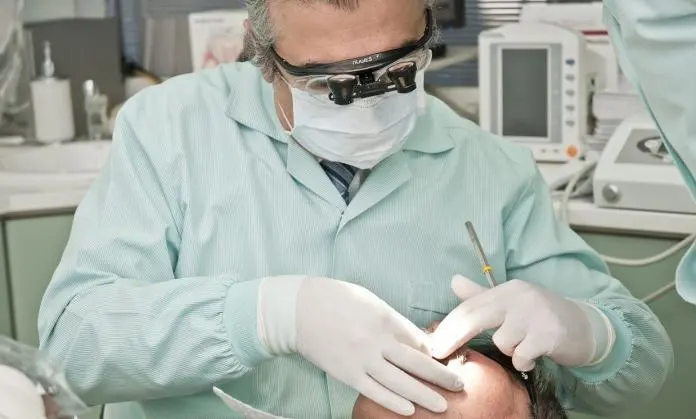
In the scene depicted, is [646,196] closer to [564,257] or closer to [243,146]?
[564,257]

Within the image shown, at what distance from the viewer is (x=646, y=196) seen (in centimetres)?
235

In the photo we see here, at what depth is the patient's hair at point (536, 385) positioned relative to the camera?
149 cm

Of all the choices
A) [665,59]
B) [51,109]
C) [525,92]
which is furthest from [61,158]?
[665,59]

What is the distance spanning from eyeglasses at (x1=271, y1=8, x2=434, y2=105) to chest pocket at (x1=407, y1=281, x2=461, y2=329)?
33 centimetres

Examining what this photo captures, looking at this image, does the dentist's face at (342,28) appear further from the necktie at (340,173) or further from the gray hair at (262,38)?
the necktie at (340,173)

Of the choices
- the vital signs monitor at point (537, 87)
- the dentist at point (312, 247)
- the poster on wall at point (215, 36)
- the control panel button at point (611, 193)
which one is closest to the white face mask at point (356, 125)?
the dentist at point (312, 247)

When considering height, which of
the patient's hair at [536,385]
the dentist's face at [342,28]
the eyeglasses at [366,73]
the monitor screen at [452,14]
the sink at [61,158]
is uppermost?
the dentist's face at [342,28]

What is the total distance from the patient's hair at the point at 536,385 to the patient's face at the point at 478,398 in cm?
2

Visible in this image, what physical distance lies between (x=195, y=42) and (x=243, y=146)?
5.04ft

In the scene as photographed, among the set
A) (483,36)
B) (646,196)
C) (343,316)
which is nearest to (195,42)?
(483,36)

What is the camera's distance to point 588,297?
5.53 ft

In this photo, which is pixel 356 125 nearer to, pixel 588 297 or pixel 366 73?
pixel 366 73

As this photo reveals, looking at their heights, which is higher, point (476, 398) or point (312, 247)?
point (312, 247)

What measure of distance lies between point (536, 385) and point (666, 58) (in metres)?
0.63
